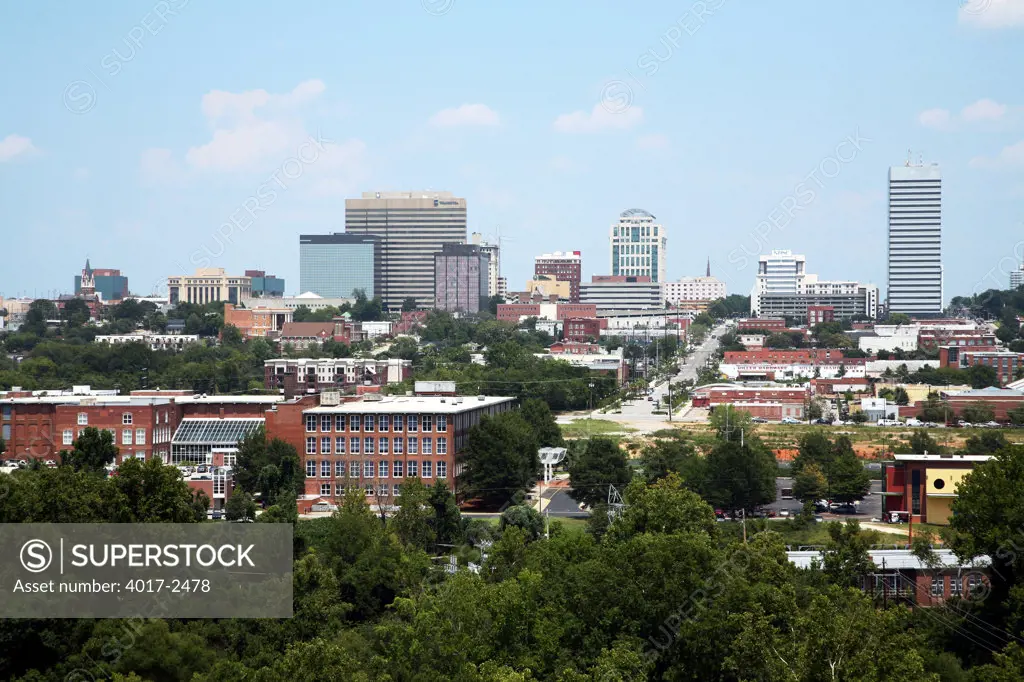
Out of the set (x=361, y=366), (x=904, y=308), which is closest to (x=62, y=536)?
(x=361, y=366)

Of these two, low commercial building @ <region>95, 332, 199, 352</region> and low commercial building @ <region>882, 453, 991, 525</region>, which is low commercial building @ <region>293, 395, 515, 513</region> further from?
low commercial building @ <region>95, 332, 199, 352</region>

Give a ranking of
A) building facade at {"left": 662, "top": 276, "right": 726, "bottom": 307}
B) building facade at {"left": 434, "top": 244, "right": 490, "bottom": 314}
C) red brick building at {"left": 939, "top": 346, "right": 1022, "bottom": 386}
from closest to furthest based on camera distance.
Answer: red brick building at {"left": 939, "top": 346, "right": 1022, "bottom": 386}
building facade at {"left": 434, "top": 244, "right": 490, "bottom": 314}
building facade at {"left": 662, "top": 276, "right": 726, "bottom": 307}

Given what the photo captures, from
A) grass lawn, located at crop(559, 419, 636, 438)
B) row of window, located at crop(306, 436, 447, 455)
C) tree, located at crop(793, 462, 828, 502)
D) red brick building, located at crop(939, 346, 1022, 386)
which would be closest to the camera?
row of window, located at crop(306, 436, 447, 455)

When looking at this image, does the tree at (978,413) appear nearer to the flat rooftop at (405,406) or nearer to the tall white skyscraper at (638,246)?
the flat rooftop at (405,406)

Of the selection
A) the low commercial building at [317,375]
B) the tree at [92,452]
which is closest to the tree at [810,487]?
the tree at [92,452]

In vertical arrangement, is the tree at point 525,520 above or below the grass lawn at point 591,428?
above

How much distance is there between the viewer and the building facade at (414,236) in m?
149

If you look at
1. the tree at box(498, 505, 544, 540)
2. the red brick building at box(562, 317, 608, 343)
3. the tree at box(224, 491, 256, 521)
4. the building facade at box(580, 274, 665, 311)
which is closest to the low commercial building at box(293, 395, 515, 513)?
the tree at box(224, 491, 256, 521)

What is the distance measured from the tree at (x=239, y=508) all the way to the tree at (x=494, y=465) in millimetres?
7069

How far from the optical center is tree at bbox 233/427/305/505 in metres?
35.3

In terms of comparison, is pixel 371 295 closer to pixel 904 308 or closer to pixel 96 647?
pixel 904 308

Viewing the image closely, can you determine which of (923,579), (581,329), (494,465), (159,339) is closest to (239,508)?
(494,465)

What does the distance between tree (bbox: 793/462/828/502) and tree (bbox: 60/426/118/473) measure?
18.2 metres

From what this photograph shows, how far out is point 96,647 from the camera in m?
19.4
